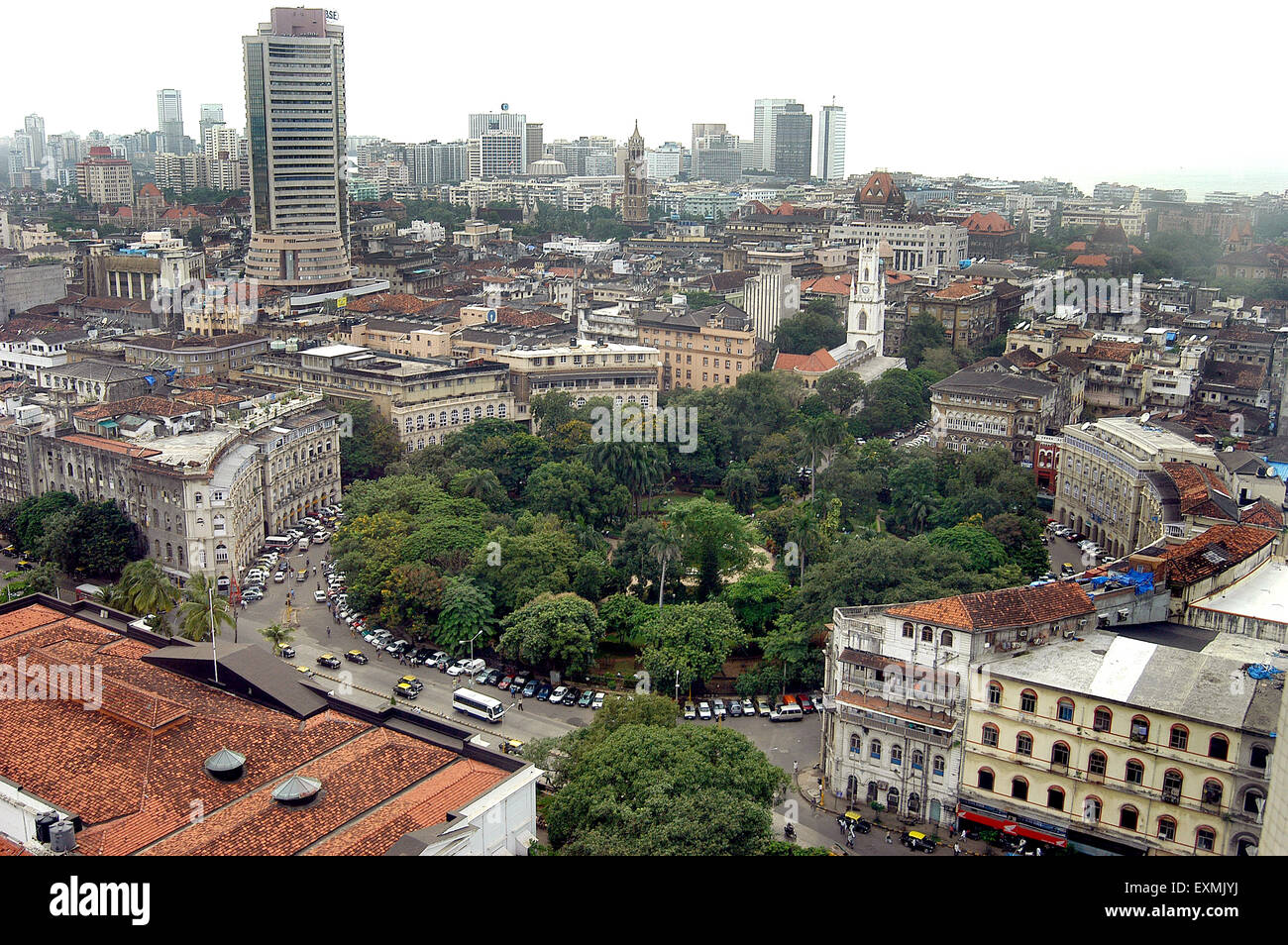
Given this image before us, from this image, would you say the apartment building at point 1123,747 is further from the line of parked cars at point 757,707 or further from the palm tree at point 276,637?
the palm tree at point 276,637

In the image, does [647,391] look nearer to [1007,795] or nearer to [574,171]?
[1007,795]

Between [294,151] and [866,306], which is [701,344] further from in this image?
[294,151]

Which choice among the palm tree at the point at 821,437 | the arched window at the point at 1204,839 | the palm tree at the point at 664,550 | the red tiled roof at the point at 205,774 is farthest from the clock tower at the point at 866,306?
the red tiled roof at the point at 205,774

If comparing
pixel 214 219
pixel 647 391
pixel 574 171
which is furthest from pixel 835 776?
pixel 574 171

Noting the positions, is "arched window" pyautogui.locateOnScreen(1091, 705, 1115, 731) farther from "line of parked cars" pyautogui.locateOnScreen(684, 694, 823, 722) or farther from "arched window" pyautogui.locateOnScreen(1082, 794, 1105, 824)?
"line of parked cars" pyautogui.locateOnScreen(684, 694, 823, 722)

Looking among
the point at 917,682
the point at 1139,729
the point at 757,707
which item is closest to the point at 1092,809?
the point at 1139,729

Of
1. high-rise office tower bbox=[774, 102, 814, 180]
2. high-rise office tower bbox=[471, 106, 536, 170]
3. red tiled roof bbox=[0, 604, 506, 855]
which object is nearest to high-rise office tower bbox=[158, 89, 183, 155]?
high-rise office tower bbox=[471, 106, 536, 170]
